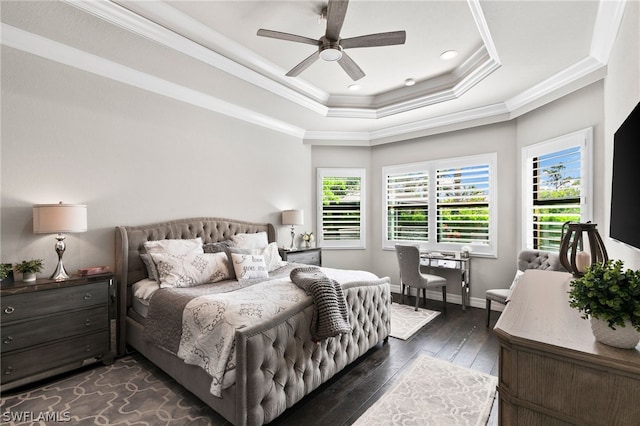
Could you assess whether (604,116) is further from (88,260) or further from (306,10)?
(88,260)

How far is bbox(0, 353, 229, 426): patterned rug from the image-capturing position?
2098 millimetres

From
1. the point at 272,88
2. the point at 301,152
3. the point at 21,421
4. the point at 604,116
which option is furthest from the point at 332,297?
the point at 301,152

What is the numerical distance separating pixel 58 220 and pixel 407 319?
161 inches

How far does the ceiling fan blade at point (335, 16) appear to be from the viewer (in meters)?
2.08

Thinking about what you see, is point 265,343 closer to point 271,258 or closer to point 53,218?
point 271,258

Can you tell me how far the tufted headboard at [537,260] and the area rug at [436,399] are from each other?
5.81ft

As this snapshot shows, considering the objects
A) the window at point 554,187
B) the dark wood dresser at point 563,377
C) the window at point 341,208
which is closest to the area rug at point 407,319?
the window at point 341,208

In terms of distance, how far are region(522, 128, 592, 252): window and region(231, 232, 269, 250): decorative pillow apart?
12.4 feet

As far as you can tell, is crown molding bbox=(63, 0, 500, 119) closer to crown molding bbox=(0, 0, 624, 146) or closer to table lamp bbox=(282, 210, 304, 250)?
crown molding bbox=(0, 0, 624, 146)

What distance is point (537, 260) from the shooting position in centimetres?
382

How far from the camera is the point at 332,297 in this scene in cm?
244

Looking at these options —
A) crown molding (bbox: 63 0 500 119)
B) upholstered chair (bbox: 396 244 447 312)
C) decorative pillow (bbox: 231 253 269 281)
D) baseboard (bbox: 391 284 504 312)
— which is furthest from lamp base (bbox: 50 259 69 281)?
baseboard (bbox: 391 284 504 312)

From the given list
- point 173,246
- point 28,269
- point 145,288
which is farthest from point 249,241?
point 28,269

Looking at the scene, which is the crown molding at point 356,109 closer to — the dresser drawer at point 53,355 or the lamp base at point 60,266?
the lamp base at point 60,266
